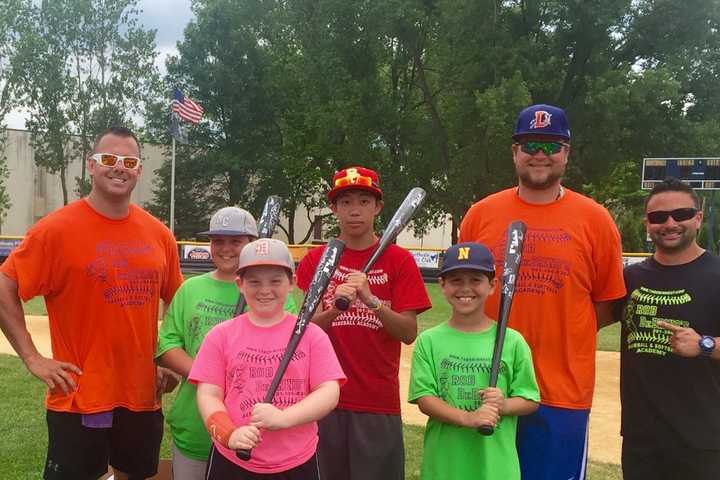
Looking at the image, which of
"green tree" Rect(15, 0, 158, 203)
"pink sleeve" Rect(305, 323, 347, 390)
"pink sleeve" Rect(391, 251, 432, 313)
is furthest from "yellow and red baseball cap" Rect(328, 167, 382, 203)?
"green tree" Rect(15, 0, 158, 203)

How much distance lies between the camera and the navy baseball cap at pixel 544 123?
3445mm

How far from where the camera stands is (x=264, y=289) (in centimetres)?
295

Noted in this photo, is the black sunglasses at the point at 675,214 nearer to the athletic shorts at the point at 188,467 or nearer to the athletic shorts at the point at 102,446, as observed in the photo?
the athletic shorts at the point at 188,467

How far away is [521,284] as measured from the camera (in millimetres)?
3432

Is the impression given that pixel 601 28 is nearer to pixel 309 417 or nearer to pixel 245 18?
pixel 245 18

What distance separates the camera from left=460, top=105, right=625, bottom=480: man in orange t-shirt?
11.0 ft

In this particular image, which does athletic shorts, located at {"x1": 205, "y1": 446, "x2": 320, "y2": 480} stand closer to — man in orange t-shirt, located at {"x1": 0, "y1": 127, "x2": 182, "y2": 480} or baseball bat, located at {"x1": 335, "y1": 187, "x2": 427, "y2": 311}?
baseball bat, located at {"x1": 335, "y1": 187, "x2": 427, "y2": 311}

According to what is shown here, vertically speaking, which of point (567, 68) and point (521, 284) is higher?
point (567, 68)

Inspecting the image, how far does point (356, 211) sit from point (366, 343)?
68cm

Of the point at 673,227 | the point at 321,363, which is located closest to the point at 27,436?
the point at 321,363

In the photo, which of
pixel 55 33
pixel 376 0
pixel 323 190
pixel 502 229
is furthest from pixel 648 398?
pixel 55 33

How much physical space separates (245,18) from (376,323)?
40978 millimetres

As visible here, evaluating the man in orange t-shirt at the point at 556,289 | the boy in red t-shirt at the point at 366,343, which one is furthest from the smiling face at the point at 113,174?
the man in orange t-shirt at the point at 556,289

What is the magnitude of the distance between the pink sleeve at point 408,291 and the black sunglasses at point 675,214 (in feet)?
4.13
